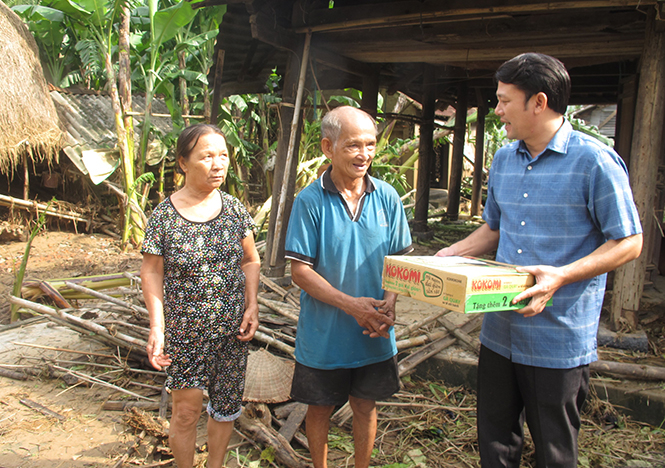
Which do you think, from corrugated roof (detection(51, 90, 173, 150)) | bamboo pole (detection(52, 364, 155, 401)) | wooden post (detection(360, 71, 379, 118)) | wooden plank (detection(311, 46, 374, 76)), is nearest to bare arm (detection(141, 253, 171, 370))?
bamboo pole (detection(52, 364, 155, 401))

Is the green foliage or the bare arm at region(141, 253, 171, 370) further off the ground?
the bare arm at region(141, 253, 171, 370)

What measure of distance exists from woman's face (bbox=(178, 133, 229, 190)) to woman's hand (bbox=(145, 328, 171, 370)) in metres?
0.69

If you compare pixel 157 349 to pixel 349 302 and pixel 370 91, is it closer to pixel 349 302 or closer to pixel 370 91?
pixel 349 302

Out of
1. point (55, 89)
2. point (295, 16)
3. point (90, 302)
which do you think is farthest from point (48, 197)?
point (295, 16)

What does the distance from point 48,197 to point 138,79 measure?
124 inches

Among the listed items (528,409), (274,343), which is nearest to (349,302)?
(528,409)

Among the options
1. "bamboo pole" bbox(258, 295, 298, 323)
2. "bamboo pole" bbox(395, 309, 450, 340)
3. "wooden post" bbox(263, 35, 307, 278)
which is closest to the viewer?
"bamboo pole" bbox(395, 309, 450, 340)

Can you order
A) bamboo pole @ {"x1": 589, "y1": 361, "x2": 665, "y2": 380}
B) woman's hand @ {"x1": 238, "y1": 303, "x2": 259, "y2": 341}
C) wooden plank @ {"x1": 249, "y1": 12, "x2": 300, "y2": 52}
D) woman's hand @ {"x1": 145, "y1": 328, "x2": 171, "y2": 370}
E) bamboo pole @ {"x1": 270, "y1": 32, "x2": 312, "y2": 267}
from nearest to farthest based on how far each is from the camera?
1. woman's hand @ {"x1": 145, "y1": 328, "x2": 171, "y2": 370}
2. woman's hand @ {"x1": 238, "y1": 303, "x2": 259, "y2": 341}
3. bamboo pole @ {"x1": 589, "y1": 361, "x2": 665, "y2": 380}
4. wooden plank @ {"x1": 249, "y1": 12, "x2": 300, "y2": 52}
5. bamboo pole @ {"x1": 270, "y1": 32, "x2": 312, "y2": 267}

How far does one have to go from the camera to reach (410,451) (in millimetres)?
2771

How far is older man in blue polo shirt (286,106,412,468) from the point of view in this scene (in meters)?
1.96

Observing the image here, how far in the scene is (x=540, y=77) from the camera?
5.39 ft

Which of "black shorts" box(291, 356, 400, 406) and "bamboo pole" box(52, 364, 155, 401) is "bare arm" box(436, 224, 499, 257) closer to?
"black shorts" box(291, 356, 400, 406)

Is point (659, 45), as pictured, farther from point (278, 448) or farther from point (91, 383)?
point (91, 383)

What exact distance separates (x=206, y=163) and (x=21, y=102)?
774 cm
